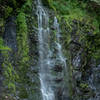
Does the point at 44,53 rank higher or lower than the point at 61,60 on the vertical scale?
higher

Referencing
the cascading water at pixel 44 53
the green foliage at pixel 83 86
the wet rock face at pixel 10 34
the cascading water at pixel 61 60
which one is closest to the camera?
the wet rock face at pixel 10 34

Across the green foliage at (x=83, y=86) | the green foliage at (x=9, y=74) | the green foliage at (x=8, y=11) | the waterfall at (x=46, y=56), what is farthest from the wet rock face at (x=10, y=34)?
the green foliage at (x=83, y=86)

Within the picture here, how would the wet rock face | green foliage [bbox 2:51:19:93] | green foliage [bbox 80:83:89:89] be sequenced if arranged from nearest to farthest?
green foliage [bbox 2:51:19:93]
the wet rock face
green foliage [bbox 80:83:89:89]

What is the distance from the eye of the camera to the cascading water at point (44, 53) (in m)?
7.13

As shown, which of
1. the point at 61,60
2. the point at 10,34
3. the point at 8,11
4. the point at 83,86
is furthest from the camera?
the point at 83,86

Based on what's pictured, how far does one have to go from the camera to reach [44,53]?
7613 mm

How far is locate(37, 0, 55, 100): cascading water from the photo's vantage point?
713cm

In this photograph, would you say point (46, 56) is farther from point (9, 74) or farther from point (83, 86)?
point (83, 86)

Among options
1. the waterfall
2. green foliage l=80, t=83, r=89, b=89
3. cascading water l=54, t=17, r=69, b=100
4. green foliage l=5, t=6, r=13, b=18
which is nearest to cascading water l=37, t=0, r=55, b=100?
the waterfall

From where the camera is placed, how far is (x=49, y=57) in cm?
763

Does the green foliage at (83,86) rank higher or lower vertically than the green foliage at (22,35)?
lower

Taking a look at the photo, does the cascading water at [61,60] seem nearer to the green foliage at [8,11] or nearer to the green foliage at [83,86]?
the green foliage at [83,86]

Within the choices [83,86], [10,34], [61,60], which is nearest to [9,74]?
[10,34]

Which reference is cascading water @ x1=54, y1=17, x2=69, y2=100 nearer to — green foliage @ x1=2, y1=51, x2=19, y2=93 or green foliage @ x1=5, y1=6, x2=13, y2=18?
green foliage @ x1=2, y1=51, x2=19, y2=93
